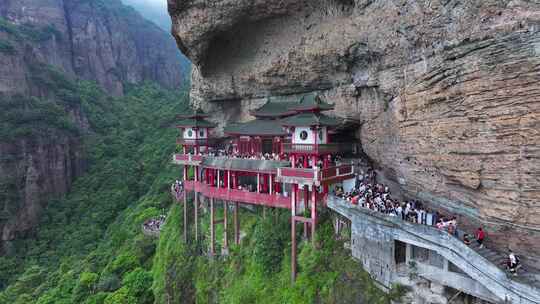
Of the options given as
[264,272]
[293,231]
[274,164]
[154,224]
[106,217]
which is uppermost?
[274,164]

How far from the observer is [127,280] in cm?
3144

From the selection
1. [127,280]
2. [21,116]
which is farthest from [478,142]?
[21,116]

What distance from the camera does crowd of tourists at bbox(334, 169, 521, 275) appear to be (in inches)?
584

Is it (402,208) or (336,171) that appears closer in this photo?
(402,208)

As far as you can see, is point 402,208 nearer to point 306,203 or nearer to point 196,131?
point 306,203

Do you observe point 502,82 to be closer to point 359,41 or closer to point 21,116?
point 359,41

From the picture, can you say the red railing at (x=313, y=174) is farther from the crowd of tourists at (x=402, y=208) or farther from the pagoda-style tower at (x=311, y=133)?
the crowd of tourists at (x=402, y=208)

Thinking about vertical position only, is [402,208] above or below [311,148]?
below

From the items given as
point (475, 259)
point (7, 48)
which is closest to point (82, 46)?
point (7, 48)

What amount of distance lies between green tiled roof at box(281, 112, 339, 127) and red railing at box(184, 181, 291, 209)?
193 inches

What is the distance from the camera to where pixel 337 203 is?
65.9 ft

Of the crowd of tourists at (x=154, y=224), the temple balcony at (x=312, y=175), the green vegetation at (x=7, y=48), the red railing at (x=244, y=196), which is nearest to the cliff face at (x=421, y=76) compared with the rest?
the temple balcony at (x=312, y=175)

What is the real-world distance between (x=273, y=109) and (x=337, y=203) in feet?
39.1

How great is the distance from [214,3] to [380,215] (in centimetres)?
1840
